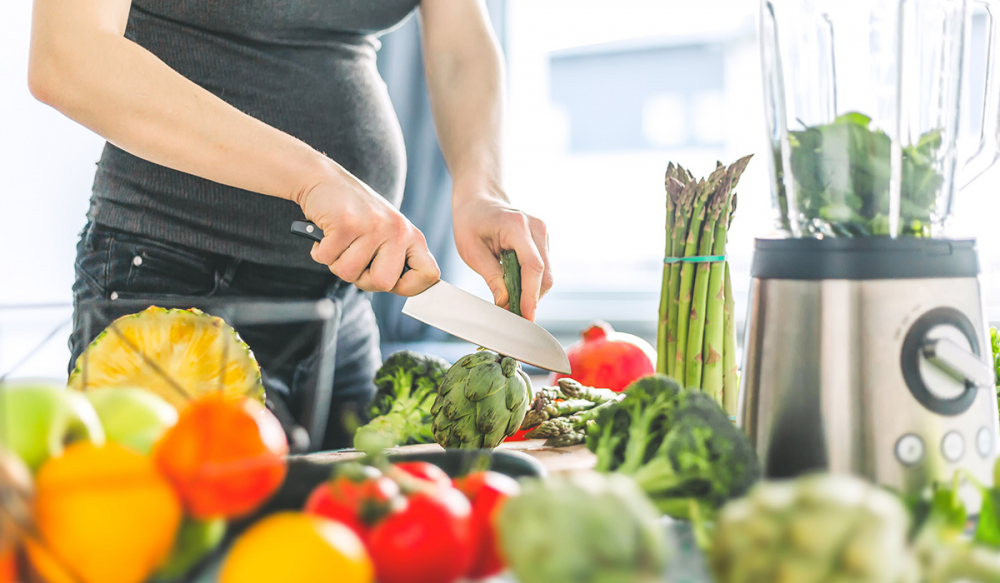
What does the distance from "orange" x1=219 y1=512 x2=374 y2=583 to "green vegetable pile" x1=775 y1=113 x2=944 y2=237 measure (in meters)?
0.53

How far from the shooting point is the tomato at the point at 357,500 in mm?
439

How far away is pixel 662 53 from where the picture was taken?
9.29 ft

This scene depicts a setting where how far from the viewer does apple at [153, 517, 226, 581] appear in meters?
0.44

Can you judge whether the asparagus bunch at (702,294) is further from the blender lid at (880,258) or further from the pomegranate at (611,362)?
the blender lid at (880,258)

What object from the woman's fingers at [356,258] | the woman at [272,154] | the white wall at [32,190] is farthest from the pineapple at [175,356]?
the white wall at [32,190]

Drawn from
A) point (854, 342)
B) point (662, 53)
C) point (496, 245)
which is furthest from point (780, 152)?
point (662, 53)

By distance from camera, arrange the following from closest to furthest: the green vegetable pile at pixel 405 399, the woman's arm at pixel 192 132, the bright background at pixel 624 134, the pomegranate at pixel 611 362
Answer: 1. the woman's arm at pixel 192 132
2. the green vegetable pile at pixel 405 399
3. the pomegranate at pixel 611 362
4. the bright background at pixel 624 134

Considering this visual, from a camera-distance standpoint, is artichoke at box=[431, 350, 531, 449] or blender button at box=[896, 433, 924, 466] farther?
artichoke at box=[431, 350, 531, 449]

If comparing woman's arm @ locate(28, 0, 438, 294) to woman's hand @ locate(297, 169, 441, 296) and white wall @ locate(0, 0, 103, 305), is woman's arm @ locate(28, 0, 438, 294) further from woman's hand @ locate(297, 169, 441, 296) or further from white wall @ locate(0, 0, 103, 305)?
white wall @ locate(0, 0, 103, 305)

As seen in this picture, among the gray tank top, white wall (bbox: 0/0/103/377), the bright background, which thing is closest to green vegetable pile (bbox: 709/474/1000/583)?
the gray tank top

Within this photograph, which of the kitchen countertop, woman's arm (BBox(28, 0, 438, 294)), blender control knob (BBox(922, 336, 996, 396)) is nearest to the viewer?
the kitchen countertop

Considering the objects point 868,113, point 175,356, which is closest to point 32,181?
point 175,356

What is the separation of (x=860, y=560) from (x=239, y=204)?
101 centimetres

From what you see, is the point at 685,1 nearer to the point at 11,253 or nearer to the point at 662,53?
the point at 662,53
